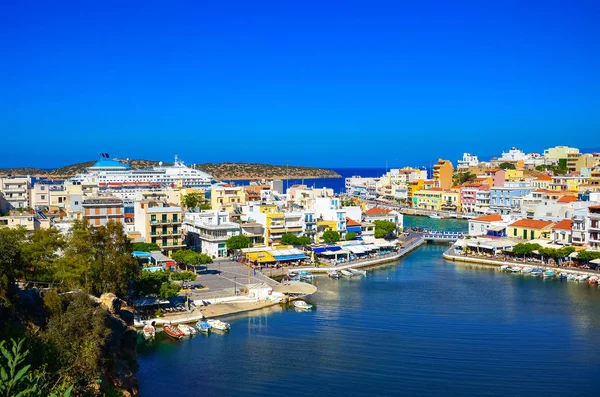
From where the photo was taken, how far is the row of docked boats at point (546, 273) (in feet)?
69.1

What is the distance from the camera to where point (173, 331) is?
14586mm

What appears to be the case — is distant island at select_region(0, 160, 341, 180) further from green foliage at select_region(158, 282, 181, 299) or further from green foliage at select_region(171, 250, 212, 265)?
green foliage at select_region(158, 282, 181, 299)

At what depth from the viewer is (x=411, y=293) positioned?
19.1 meters

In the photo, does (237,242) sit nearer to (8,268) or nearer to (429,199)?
(8,268)

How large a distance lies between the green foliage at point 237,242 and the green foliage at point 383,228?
717 cm

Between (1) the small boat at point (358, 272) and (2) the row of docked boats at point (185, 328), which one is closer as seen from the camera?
(2) the row of docked boats at point (185, 328)

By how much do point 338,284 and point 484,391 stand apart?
9.90m

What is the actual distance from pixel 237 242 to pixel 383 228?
8.13m

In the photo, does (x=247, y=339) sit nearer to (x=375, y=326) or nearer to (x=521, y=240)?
(x=375, y=326)

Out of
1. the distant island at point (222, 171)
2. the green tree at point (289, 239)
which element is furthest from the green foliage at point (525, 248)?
the distant island at point (222, 171)

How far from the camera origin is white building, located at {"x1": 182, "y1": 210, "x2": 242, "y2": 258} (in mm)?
24141

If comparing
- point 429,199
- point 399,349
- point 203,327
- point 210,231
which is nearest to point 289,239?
point 210,231

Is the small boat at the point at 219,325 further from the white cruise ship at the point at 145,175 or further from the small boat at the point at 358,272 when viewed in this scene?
the white cruise ship at the point at 145,175

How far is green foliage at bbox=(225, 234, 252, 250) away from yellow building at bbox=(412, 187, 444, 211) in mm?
26503
